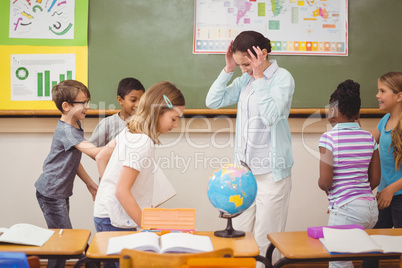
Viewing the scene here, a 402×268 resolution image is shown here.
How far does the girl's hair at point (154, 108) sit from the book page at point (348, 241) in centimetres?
87

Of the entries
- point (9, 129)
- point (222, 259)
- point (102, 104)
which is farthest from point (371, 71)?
point (9, 129)

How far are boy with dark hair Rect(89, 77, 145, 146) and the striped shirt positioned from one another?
4.40ft

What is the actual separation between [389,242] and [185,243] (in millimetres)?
839

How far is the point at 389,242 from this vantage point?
1.80 metres

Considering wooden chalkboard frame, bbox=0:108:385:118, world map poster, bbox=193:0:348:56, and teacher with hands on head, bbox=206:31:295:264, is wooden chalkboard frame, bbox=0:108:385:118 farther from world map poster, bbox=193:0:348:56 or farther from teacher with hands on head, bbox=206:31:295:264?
teacher with hands on head, bbox=206:31:295:264

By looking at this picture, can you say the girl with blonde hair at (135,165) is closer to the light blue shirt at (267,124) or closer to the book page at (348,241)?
the light blue shirt at (267,124)

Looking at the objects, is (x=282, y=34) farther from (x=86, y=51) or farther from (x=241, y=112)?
(x=86, y=51)

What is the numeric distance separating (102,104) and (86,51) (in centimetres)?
41

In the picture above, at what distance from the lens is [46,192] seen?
2662 millimetres

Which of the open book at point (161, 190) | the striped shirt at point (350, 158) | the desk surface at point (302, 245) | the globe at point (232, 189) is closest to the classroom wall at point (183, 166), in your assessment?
the open book at point (161, 190)

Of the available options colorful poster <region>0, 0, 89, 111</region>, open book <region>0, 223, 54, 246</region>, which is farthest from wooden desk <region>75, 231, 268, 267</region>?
colorful poster <region>0, 0, 89, 111</region>

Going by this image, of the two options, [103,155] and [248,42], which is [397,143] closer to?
[248,42]

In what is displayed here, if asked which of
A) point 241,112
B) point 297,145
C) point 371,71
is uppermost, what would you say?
point 371,71

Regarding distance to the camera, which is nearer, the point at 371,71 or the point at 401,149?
the point at 401,149
